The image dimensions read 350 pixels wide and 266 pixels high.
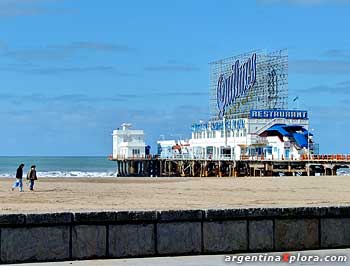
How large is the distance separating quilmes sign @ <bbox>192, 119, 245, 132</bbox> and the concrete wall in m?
80.5

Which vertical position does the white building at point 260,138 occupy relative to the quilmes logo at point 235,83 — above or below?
below

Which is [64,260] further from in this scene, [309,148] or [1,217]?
[309,148]

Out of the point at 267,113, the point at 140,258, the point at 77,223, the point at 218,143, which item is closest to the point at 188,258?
the point at 140,258

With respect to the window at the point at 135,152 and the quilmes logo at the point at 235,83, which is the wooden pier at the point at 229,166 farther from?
the quilmes logo at the point at 235,83

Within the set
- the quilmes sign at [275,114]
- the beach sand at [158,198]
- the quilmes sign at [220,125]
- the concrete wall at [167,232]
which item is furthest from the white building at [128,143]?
the concrete wall at [167,232]

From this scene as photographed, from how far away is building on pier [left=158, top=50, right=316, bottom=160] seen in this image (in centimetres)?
8488

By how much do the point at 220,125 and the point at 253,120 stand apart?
32.6 ft

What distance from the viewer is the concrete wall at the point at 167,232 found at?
947 cm

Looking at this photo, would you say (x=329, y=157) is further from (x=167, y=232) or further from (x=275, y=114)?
(x=167, y=232)

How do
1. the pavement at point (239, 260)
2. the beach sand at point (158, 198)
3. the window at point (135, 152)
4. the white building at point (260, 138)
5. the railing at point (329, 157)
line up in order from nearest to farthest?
1. the pavement at point (239, 260)
2. the beach sand at point (158, 198)
3. the railing at point (329, 157)
4. the white building at point (260, 138)
5. the window at point (135, 152)

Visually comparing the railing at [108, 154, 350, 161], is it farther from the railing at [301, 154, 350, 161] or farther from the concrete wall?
the concrete wall

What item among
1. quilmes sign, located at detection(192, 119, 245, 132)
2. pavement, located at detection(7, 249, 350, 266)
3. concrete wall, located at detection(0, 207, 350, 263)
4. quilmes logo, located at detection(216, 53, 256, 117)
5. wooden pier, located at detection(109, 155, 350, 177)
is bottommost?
pavement, located at detection(7, 249, 350, 266)

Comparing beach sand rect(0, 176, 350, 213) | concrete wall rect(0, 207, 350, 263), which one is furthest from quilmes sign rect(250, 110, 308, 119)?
concrete wall rect(0, 207, 350, 263)

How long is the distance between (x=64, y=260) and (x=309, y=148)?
73.5 metres
